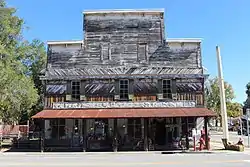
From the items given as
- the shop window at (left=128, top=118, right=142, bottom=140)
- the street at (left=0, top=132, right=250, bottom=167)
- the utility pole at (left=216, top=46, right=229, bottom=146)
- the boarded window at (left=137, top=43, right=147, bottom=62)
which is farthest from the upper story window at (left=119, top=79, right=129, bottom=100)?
the street at (left=0, top=132, right=250, bottom=167)

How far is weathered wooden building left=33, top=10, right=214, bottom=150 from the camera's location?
2842cm

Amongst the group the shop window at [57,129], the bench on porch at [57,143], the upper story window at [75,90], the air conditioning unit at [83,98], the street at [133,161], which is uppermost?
the upper story window at [75,90]

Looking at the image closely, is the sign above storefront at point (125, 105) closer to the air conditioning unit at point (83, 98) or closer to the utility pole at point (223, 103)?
the air conditioning unit at point (83, 98)

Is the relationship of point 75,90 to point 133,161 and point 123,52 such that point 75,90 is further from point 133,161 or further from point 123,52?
point 133,161

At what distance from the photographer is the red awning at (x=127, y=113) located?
83.3 feet

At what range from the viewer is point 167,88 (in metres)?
29.1

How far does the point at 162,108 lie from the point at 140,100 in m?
1.94

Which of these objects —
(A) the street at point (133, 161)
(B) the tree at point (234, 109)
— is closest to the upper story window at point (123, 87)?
(A) the street at point (133, 161)

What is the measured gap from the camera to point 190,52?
29.9m

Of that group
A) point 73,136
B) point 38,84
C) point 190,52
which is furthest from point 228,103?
point 73,136

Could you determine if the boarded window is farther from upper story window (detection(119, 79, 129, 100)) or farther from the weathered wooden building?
upper story window (detection(119, 79, 129, 100))

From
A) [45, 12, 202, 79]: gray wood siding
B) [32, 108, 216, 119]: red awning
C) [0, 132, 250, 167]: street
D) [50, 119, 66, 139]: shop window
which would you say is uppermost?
[45, 12, 202, 79]: gray wood siding

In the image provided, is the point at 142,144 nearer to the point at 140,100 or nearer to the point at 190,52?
the point at 140,100

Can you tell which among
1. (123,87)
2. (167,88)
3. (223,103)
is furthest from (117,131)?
(223,103)
